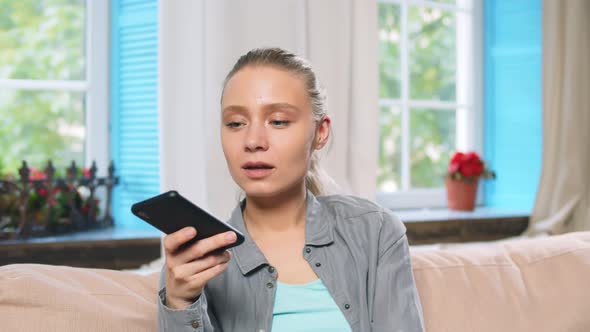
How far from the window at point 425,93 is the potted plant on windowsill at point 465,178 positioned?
0.21 m

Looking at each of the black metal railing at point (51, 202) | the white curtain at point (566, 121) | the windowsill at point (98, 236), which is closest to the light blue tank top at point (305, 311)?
the windowsill at point (98, 236)

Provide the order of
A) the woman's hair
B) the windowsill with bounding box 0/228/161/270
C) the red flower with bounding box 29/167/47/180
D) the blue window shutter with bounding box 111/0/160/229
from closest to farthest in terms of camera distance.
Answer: the woman's hair, the windowsill with bounding box 0/228/161/270, the red flower with bounding box 29/167/47/180, the blue window shutter with bounding box 111/0/160/229

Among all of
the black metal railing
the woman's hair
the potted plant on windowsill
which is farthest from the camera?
the potted plant on windowsill

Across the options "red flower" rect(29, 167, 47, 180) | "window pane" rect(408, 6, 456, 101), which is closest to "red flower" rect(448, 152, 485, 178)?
"window pane" rect(408, 6, 456, 101)

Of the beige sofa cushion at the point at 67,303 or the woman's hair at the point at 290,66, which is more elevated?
the woman's hair at the point at 290,66

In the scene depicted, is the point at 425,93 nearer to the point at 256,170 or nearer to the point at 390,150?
the point at 390,150

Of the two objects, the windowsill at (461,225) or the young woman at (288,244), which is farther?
the windowsill at (461,225)

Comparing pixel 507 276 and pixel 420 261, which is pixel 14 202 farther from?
pixel 507 276

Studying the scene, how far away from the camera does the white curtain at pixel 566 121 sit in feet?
9.61

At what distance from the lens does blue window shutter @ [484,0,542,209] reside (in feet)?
10.9

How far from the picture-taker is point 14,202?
213 cm

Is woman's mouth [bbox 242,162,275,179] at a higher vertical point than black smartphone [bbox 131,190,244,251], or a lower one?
higher

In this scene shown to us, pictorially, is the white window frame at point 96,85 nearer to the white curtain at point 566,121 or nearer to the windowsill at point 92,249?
the windowsill at point 92,249

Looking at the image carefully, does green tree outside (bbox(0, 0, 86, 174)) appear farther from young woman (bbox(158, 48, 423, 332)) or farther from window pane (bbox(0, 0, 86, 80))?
young woman (bbox(158, 48, 423, 332))
